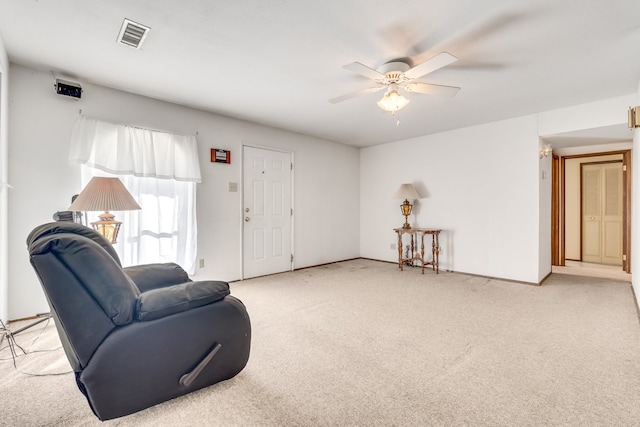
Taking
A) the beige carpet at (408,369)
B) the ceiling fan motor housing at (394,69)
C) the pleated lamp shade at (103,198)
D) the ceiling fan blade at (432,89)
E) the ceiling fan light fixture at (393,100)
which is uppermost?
the ceiling fan motor housing at (394,69)

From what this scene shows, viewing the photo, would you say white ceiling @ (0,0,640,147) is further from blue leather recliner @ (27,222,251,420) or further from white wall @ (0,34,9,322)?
blue leather recliner @ (27,222,251,420)

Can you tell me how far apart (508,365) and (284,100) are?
3.28 m

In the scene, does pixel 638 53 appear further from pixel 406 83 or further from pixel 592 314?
pixel 592 314

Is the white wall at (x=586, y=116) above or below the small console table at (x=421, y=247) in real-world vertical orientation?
above

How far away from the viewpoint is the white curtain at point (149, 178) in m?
3.07

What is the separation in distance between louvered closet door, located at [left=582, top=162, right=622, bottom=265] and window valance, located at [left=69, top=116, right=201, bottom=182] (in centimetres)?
708

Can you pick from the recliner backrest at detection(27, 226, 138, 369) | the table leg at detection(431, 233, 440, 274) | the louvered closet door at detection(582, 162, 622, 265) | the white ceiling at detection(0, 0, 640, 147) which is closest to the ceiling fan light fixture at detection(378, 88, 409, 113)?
the white ceiling at detection(0, 0, 640, 147)

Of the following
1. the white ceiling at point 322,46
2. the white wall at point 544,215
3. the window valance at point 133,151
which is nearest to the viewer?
the white ceiling at point 322,46

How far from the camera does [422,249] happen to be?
5.00m

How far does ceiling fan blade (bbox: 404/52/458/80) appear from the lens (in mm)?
2096

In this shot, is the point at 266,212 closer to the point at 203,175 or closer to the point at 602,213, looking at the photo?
the point at 203,175

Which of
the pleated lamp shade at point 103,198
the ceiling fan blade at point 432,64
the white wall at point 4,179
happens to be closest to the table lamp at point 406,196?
the ceiling fan blade at point 432,64

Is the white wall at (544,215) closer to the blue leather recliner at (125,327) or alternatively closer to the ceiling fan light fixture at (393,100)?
the ceiling fan light fixture at (393,100)

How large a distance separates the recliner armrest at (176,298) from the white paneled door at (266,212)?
275 centimetres
